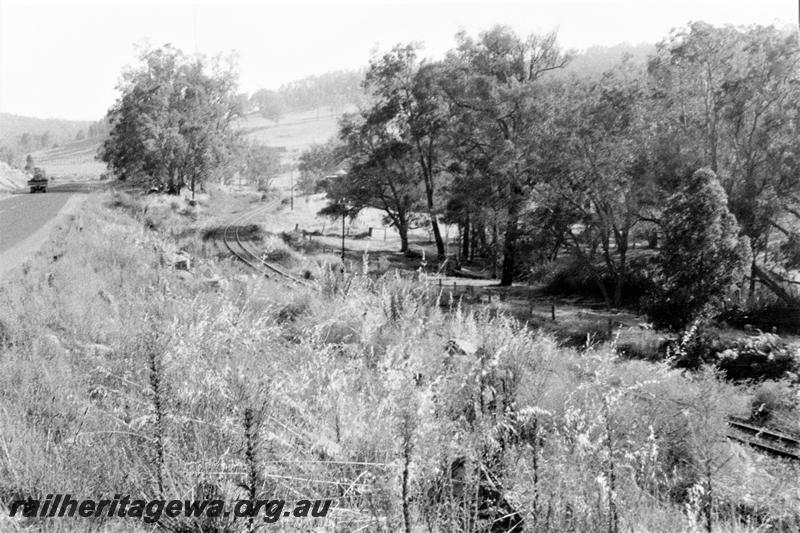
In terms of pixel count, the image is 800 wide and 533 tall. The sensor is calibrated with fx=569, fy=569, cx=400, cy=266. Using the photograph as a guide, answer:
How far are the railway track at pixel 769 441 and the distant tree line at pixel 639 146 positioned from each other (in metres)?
→ 5.01

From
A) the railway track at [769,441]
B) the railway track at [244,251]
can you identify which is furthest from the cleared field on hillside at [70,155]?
the railway track at [769,441]

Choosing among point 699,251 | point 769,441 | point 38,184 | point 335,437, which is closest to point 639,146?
point 699,251

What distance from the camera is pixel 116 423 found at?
4.04 m

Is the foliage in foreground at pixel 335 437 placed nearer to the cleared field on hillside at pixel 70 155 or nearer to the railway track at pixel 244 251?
the railway track at pixel 244 251

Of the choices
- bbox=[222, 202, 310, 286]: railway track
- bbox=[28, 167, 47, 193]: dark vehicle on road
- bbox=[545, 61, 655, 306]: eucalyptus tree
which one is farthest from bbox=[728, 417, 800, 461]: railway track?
bbox=[28, 167, 47, 193]: dark vehicle on road

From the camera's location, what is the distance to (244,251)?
29.9 meters

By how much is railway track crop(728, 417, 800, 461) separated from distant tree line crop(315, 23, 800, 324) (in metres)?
5.01

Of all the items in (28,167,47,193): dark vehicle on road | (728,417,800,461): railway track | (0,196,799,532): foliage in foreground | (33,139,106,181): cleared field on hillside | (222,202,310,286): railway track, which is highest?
(33,139,106,181): cleared field on hillside

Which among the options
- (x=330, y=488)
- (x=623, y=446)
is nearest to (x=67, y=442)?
(x=330, y=488)

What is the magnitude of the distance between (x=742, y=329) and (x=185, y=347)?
20666 mm

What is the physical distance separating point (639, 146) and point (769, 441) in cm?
1528

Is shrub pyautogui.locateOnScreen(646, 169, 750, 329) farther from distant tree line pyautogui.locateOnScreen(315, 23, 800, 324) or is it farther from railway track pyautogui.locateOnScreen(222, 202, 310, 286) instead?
railway track pyautogui.locateOnScreen(222, 202, 310, 286)

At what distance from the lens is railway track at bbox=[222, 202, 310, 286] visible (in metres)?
22.9

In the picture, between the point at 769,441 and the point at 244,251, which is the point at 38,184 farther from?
the point at 769,441
